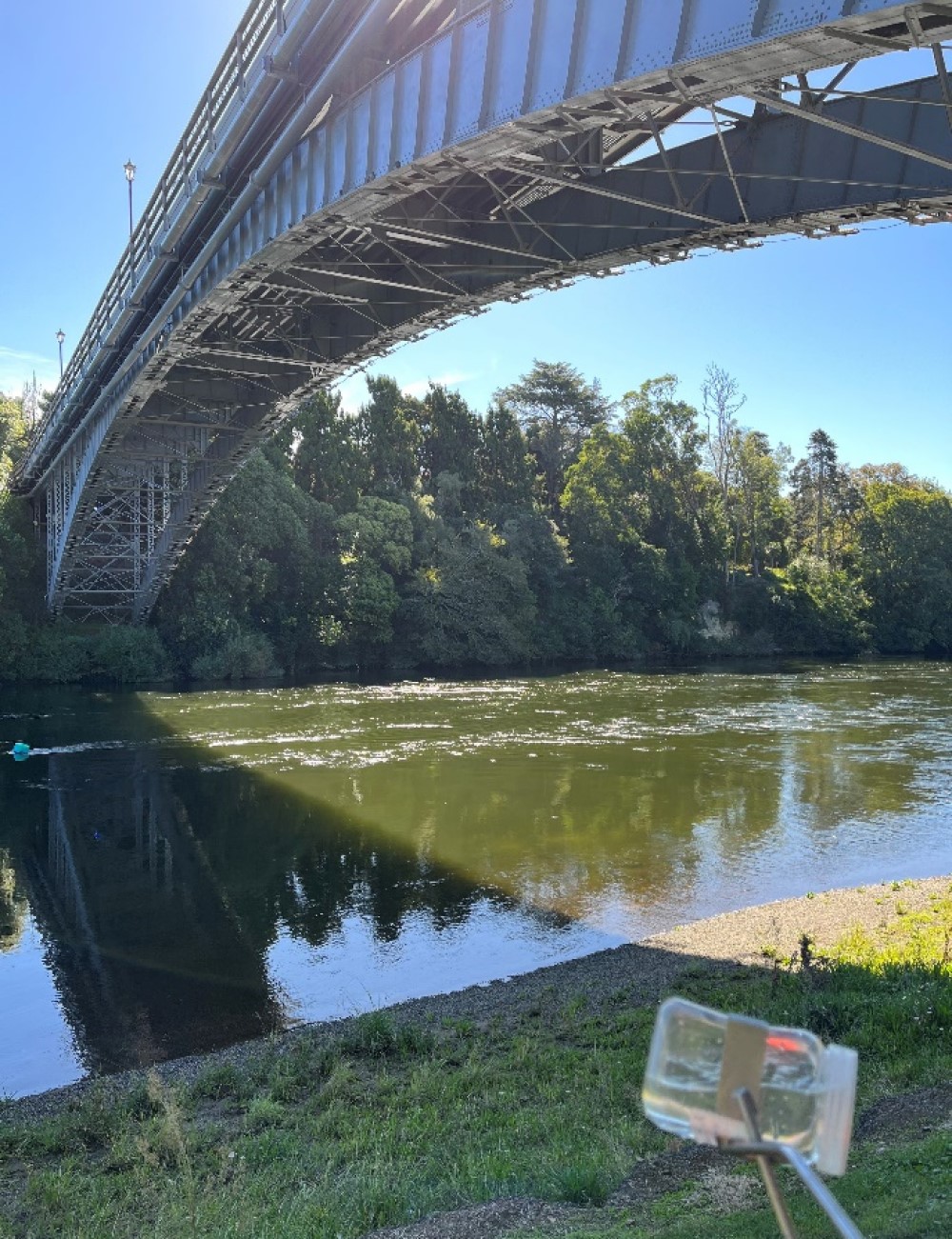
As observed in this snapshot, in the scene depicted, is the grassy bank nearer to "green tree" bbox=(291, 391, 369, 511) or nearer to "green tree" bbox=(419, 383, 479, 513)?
"green tree" bbox=(291, 391, 369, 511)

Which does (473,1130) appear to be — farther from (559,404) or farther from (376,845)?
(559,404)

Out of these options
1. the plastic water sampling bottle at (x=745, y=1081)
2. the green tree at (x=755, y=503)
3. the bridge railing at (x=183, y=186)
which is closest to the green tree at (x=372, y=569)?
the bridge railing at (x=183, y=186)

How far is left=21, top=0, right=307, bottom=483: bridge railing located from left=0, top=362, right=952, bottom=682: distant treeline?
58.9 feet

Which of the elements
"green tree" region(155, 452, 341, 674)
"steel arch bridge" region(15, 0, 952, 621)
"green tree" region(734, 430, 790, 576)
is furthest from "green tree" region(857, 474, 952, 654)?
"steel arch bridge" region(15, 0, 952, 621)

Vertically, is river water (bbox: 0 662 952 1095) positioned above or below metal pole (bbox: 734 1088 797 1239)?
below

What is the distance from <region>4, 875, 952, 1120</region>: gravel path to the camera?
8742mm

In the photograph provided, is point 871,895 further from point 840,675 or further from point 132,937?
point 840,675

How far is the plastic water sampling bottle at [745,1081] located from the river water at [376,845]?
8.43m

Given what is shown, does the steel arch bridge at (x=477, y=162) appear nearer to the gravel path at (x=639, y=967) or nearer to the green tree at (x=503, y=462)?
the gravel path at (x=639, y=967)

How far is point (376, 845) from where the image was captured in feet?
54.6

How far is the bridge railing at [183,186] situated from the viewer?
14633mm

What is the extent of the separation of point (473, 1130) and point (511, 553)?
48.0 metres

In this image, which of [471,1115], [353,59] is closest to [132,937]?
[471,1115]

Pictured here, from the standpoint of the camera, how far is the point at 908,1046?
682 centimetres
